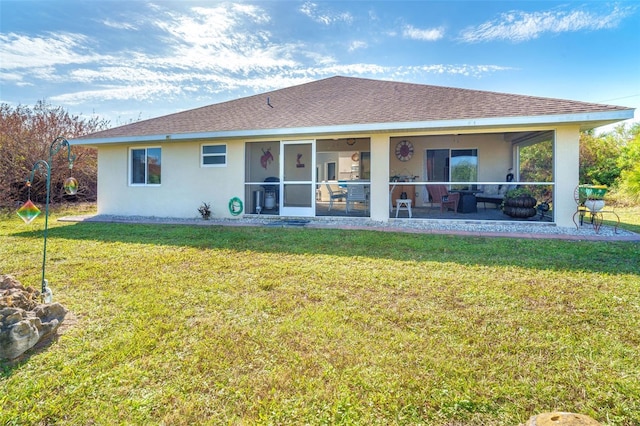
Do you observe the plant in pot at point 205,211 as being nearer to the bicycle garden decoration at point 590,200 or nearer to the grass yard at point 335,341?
the grass yard at point 335,341

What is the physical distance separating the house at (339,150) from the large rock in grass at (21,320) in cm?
683

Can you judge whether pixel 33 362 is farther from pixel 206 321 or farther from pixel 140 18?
pixel 140 18

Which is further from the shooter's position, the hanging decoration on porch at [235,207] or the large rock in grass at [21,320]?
the hanging decoration on porch at [235,207]

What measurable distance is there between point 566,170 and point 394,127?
403cm

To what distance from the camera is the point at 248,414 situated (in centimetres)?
192

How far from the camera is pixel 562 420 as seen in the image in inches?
60.3

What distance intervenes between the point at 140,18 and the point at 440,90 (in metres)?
9.40

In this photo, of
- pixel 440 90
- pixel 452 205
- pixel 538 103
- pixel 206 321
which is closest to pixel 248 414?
pixel 206 321

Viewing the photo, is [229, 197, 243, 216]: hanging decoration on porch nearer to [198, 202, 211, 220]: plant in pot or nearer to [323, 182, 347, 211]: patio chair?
[198, 202, 211, 220]: plant in pot

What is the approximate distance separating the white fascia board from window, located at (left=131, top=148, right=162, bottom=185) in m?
0.58

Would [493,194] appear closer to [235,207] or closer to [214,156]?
[235,207]

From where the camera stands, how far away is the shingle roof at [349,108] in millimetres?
7855

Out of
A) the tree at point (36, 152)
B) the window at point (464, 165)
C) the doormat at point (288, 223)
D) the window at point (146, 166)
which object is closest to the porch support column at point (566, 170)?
the window at point (464, 165)

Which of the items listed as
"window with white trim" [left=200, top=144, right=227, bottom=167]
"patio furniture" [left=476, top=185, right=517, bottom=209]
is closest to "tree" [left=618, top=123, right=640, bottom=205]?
"patio furniture" [left=476, top=185, right=517, bottom=209]
